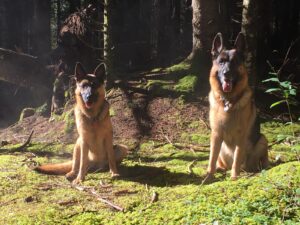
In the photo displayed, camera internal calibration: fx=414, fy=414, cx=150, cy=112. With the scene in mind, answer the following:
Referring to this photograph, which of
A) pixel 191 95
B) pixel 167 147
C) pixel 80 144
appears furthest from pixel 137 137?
pixel 80 144

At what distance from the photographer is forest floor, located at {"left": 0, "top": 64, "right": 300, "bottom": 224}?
3.77 meters

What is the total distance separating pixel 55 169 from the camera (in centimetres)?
636

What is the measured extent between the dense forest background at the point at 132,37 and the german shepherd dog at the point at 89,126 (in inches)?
101

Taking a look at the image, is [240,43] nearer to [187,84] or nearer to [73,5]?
[187,84]

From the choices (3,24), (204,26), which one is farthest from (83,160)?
(3,24)

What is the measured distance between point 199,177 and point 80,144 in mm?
1819

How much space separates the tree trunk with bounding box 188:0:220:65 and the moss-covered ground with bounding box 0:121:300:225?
2.59 meters

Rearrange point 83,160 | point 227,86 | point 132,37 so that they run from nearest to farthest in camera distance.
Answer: point 227,86
point 83,160
point 132,37

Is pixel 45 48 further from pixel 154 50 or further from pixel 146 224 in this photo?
pixel 146 224

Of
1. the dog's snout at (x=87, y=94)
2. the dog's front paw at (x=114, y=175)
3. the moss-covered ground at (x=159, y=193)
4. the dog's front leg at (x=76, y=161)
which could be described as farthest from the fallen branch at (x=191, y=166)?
the dog's snout at (x=87, y=94)

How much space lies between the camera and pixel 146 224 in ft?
12.4

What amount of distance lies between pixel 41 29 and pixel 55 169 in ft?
56.7

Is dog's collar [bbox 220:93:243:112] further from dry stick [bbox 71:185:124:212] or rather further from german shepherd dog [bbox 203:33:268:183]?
dry stick [bbox 71:185:124:212]

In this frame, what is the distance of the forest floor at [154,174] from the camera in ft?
12.4
